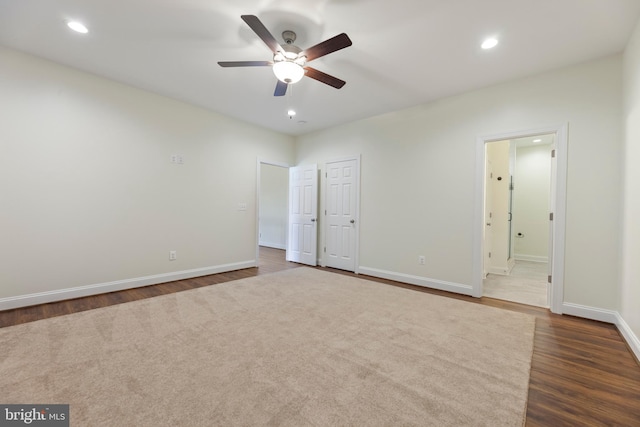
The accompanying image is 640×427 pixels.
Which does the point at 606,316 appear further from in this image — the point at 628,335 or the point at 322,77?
the point at 322,77

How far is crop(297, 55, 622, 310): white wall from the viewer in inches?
111

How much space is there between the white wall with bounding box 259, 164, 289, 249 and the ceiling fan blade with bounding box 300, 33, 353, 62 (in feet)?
18.3

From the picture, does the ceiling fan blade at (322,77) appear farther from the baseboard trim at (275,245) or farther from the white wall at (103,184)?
the baseboard trim at (275,245)

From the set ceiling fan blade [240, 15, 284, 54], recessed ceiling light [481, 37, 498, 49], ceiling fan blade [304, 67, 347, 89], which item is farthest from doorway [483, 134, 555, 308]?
ceiling fan blade [240, 15, 284, 54]

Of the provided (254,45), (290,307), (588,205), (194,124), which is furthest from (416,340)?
(194,124)

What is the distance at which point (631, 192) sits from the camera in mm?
2434

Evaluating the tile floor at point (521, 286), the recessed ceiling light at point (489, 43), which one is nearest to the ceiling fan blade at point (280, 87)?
the recessed ceiling light at point (489, 43)

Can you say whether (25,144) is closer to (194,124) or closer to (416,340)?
(194,124)

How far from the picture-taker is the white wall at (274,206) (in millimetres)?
7875

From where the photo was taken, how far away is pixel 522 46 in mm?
2633

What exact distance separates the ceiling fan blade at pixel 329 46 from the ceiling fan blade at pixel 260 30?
0.25m

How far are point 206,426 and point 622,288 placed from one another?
3.79 metres

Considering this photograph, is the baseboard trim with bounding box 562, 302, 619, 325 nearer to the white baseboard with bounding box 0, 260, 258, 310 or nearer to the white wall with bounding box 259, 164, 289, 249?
the white baseboard with bounding box 0, 260, 258, 310

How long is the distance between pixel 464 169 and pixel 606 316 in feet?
7.15
